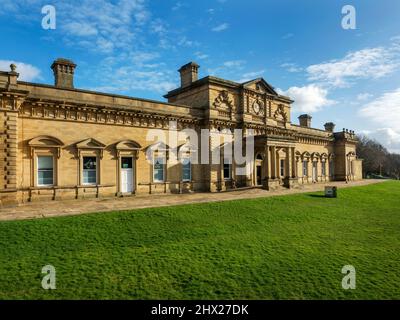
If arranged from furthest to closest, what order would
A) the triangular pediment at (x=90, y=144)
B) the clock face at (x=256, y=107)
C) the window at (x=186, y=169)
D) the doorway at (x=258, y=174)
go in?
the doorway at (x=258, y=174)
the clock face at (x=256, y=107)
the window at (x=186, y=169)
the triangular pediment at (x=90, y=144)

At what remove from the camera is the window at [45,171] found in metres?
17.0

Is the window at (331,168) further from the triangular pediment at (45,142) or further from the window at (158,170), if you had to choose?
the triangular pediment at (45,142)

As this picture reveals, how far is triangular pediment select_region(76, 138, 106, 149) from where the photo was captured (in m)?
18.2

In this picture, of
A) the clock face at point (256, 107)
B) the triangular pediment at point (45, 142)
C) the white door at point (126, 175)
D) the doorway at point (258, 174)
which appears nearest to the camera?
the triangular pediment at point (45, 142)

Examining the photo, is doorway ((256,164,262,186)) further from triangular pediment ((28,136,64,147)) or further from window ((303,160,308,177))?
triangular pediment ((28,136,64,147))

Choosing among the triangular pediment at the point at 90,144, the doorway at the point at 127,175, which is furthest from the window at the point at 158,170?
the triangular pediment at the point at 90,144

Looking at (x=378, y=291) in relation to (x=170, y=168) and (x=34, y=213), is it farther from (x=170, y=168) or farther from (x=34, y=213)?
(x=170, y=168)

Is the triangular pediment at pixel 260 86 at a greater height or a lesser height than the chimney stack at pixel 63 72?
greater

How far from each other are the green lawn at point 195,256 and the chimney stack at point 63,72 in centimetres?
1237

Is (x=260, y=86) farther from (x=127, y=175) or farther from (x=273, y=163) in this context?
(x=127, y=175)

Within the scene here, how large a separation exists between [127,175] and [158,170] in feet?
8.88

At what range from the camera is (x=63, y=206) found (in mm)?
15125

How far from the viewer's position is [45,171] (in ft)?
56.3

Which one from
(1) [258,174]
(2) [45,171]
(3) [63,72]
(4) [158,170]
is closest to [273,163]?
(1) [258,174]
